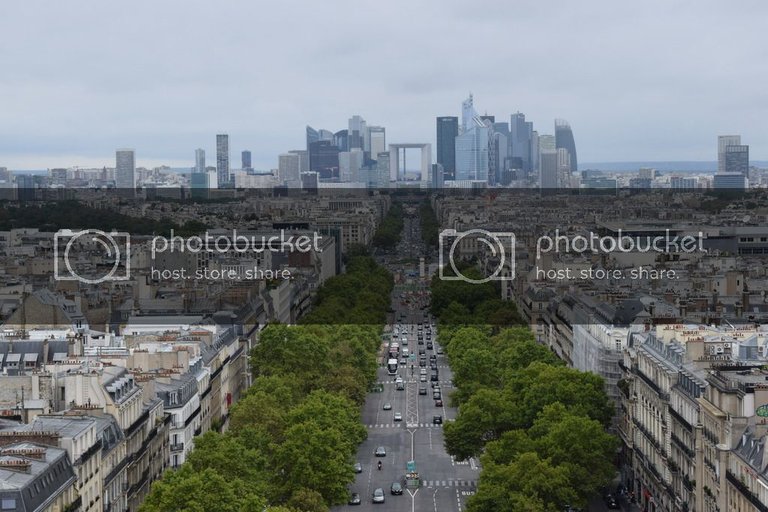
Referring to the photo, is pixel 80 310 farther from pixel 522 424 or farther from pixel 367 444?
pixel 522 424

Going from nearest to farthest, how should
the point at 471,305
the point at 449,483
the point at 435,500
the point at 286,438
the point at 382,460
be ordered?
the point at 286,438 < the point at 435,500 < the point at 449,483 < the point at 382,460 < the point at 471,305

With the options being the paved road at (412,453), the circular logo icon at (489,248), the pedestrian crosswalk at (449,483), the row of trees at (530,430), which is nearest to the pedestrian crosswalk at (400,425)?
the paved road at (412,453)

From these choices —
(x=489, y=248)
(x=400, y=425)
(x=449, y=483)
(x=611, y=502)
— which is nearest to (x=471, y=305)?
(x=489, y=248)

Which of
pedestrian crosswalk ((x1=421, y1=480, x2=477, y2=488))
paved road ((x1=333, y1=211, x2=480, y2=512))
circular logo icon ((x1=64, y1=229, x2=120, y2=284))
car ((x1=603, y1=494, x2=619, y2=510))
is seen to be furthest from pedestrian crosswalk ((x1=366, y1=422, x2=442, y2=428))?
circular logo icon ((x1=64, y1=229, x2=120, y2=284))

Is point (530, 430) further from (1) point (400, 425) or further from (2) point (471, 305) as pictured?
(2) point (471, 305)

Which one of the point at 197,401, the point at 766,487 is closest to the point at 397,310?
the point at 197,401

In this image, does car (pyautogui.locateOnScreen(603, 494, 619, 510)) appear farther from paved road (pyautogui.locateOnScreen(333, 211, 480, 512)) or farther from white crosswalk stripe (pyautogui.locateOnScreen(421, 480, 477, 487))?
white crosswalk stripe (pyautogui.locateOnScreen(421, 480, 477, 487))
